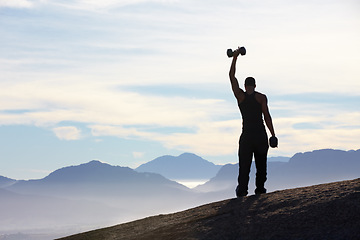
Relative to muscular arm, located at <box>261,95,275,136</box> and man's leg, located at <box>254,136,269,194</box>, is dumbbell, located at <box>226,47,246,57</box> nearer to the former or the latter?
muscular arm, located at <box>261,95,275,136</box>

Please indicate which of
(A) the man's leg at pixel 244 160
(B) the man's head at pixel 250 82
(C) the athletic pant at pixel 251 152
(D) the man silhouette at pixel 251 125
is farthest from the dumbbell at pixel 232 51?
(A) the man's leg at pixel 244 160

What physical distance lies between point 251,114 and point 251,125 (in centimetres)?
23

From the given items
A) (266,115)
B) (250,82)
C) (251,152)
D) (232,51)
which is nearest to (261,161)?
(251,152)

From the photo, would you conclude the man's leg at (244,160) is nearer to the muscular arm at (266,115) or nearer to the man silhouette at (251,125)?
the man silhouette at (251,125)

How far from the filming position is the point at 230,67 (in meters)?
12.0

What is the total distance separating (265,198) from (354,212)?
221 centimetres

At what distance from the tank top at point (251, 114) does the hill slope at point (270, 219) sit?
1.38 metres

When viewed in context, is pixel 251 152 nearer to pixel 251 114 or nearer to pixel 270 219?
pixel 251 114

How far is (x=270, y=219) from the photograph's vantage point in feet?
31.1

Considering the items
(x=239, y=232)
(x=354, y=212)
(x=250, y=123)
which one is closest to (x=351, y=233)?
(x=354, y=212)

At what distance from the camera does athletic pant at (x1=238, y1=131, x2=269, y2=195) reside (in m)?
11.8

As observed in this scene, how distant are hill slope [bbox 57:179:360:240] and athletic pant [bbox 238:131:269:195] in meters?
0.59

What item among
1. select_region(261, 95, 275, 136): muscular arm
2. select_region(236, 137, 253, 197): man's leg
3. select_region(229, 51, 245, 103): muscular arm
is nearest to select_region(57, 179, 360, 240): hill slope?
select_region(236, 137, 253, 197): man's leg

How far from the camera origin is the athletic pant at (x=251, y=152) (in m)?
11.8
